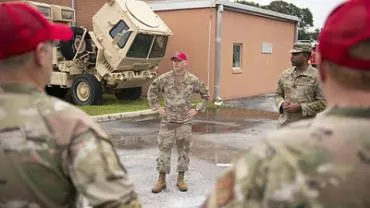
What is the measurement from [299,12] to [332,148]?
2478 inches

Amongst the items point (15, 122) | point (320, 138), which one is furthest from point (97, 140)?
point (320, 138)

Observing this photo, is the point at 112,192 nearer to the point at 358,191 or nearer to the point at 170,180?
the point at 358,191

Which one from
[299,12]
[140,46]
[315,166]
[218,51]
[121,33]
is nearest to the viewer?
[315,166]

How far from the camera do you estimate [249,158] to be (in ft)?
4.57

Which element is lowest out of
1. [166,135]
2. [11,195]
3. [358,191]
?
[166,135]

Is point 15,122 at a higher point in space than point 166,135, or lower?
higher

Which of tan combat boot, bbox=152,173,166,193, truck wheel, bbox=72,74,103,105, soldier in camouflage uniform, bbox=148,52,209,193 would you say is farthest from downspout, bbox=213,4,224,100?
tan combat boot, bbox=152,173,166,193

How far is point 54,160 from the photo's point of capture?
163cm

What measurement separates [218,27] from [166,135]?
10.6 meters

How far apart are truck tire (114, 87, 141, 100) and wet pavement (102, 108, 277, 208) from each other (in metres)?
2.71

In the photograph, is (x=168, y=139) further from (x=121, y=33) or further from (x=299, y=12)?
(x=299, y=12)

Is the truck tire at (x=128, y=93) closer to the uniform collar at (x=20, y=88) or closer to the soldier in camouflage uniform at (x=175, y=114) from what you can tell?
the soldier in camouflage uniform at (x=175, y=114)

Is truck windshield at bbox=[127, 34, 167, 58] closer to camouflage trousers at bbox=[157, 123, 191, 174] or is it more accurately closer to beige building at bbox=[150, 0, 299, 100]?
beige building at bbox=[150, 0, 299, 100]

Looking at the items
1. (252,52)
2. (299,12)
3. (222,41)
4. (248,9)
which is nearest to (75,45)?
(222,41)
